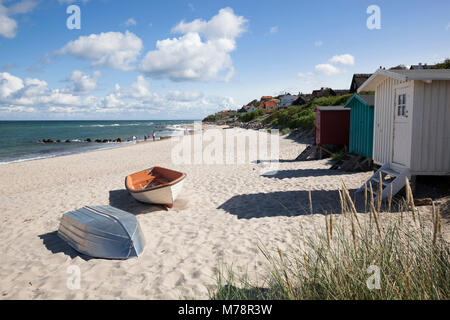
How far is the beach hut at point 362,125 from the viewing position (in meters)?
10.9

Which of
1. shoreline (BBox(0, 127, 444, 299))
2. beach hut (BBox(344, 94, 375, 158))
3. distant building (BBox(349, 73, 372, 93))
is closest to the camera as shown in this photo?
shoreline (BBox(0, 127, 444, 299))

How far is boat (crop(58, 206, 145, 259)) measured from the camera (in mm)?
5000

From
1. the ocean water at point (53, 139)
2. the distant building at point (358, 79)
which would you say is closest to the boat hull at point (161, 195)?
the ocean water at point (53, 139)

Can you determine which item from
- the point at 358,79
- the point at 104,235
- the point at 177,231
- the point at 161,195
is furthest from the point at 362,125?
the point at 358,79

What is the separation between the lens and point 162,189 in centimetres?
756

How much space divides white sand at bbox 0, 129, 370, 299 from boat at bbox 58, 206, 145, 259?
159 mm

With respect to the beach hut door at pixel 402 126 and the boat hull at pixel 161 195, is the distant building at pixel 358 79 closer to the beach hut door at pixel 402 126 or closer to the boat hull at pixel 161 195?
the beach hut door at pixel 402 126

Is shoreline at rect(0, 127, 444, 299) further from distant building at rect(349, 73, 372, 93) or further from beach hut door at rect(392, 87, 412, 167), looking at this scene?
distant building at rect(349, 73, 372, 93)

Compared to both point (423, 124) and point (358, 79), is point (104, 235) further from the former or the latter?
point (358, 79)

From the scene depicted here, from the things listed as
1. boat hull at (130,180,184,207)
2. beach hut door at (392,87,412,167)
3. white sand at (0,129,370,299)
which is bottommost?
white sand at (0,129,370,299)

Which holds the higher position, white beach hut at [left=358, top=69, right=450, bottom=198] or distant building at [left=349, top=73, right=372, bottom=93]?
distant building at [left=349, top=73, right=372, bottom=93]

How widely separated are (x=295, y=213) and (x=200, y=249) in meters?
2.66

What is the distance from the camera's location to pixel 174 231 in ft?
20.5

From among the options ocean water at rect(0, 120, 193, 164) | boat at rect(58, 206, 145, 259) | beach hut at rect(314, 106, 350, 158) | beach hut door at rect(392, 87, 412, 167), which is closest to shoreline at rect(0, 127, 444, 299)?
boat at rect(58, 206, 145, 259)
